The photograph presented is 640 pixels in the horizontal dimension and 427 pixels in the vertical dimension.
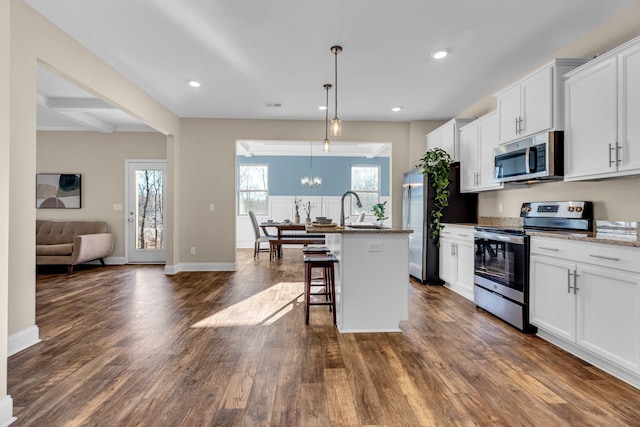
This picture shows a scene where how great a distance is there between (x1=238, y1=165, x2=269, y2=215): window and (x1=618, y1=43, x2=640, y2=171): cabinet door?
7.49 metres

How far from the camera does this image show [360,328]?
2.82 m

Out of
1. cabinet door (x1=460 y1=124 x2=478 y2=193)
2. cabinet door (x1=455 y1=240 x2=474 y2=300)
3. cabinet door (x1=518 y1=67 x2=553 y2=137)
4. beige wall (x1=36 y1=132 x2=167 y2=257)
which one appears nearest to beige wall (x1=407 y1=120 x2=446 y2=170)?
cabinet door (x1=460 y1=124 x2=478 y2=193)

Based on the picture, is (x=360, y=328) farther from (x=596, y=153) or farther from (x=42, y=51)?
(x=42, y=51)

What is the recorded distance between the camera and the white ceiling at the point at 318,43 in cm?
251

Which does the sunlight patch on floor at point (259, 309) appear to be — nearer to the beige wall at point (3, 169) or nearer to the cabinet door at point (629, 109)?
the beige wall at point (3, 169)

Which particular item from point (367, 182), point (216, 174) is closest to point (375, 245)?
point (216, 174)

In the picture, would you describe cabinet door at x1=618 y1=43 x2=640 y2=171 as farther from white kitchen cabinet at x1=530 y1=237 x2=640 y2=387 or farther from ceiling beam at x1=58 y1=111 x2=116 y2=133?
ceiling beam at x1=58 y1=111 x2=116 y2=133

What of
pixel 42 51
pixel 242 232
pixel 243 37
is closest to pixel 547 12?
pixel 243 37

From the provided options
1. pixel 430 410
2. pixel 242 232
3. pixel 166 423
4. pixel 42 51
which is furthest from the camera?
pixel 242 232

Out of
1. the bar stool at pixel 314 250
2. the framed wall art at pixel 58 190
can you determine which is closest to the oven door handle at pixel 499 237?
the bar stool at pixel 314 250

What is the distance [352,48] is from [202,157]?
3.41m

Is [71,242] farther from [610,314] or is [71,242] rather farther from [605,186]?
[605,186]

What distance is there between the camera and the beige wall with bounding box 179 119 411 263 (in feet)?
18.1

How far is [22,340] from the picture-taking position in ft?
8.02
